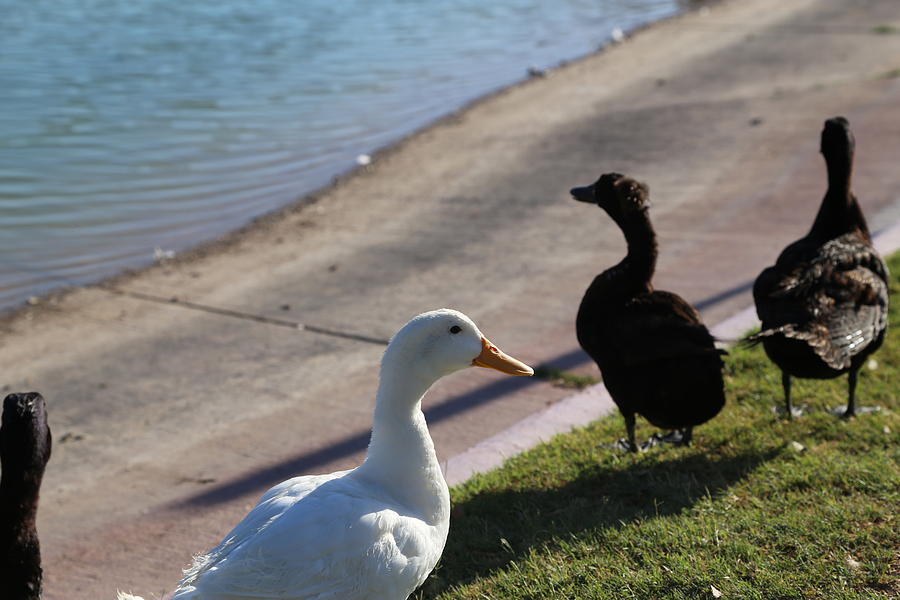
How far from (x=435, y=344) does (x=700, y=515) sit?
1537 mm

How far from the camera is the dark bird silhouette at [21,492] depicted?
3576mm

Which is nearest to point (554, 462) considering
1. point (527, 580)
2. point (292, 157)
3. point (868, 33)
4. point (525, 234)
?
point (527, 580)

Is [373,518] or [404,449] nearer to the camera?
[373,518]

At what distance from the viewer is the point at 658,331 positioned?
4805 mm

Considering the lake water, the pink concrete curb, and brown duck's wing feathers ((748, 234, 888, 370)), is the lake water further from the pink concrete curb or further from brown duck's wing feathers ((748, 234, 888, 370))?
brown duck's wing feathers ((748, 234, 888, 370))

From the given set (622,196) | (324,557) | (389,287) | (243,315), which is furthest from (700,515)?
(243,315)

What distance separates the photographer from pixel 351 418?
608cm

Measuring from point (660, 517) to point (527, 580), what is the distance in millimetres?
709

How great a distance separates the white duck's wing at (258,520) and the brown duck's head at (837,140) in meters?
3.66

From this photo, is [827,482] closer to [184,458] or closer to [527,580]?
[527,580]

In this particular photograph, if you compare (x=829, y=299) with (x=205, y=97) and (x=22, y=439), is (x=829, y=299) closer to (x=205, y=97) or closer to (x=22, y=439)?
(x=22, y=439)

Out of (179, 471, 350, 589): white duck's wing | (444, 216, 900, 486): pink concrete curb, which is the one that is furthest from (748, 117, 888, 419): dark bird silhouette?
(179, 471, 350, 589): white duck's wing

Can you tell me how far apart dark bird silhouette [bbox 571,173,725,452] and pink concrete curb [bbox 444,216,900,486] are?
54 centimetres

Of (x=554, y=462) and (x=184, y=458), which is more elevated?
(x=554, y=462)
